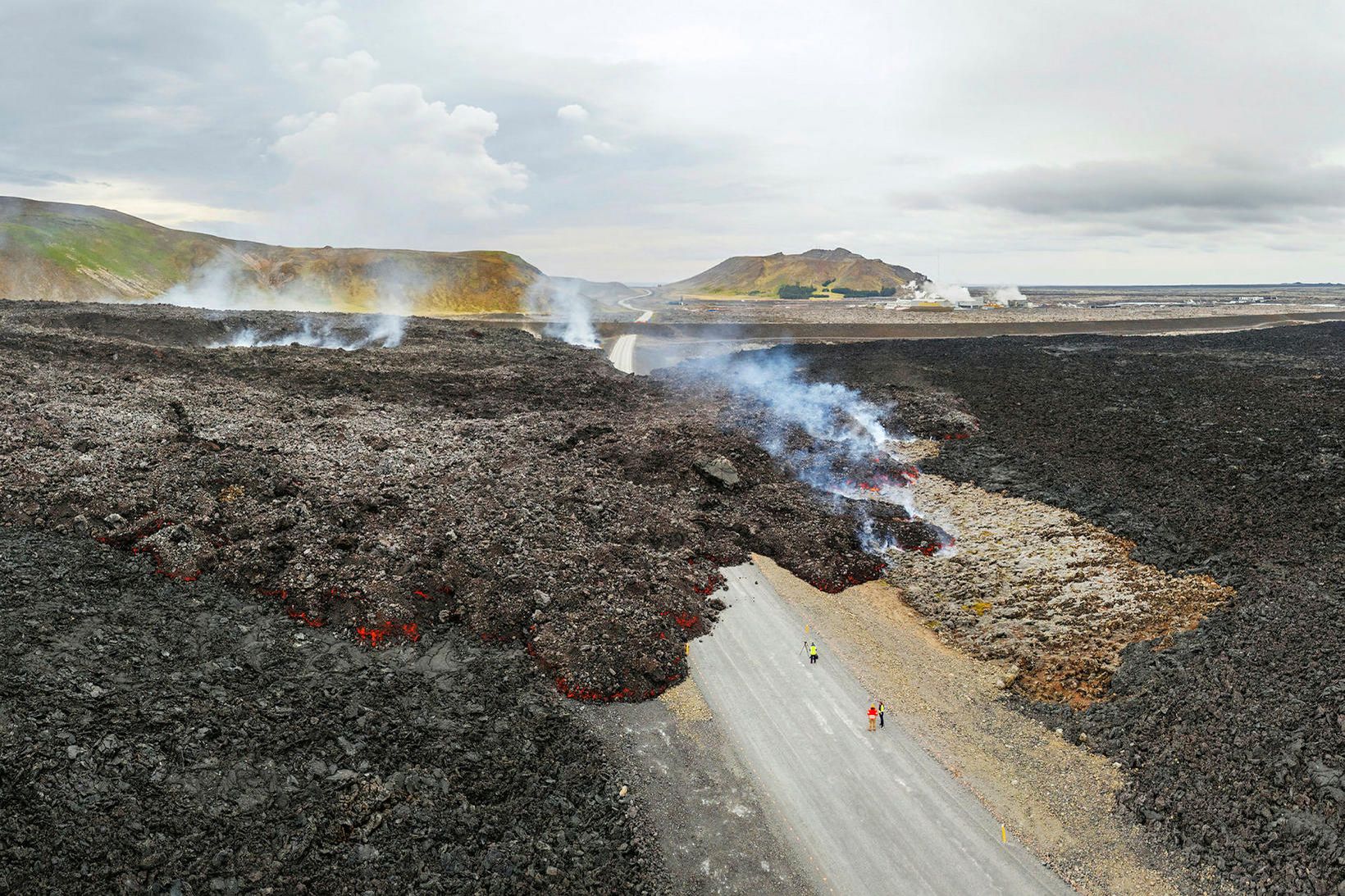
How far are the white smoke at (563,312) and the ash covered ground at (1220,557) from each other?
4177cm

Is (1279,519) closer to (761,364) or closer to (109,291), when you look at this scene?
(761,364)

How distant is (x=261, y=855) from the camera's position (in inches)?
393

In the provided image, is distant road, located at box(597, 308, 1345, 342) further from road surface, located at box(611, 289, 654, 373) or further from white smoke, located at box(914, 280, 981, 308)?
white smoke, located at box(914, 280, 981, 308)

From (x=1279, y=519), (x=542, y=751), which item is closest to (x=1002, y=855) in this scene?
(x=542, y=751)

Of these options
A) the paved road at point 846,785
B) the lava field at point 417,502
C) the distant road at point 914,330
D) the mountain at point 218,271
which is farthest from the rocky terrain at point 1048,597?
the mountain at point 218,271

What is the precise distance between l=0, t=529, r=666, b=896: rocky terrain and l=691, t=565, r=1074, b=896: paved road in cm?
305

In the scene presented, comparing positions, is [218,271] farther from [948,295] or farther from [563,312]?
[948,295]

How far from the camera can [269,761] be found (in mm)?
11781

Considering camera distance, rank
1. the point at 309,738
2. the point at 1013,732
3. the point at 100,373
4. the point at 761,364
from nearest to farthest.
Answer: the point at 309,738
the point at 1013,732
the point at 100,373
the point at 761,364

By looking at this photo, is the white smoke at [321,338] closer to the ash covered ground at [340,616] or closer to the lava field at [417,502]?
the lava field at [417,502]

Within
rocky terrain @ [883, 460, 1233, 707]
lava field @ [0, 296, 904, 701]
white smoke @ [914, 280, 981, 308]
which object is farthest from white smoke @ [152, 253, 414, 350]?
white smoke @ [914, 280, 981, 308]

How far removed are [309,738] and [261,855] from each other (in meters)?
2.76

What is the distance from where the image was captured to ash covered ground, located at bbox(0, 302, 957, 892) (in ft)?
34.4

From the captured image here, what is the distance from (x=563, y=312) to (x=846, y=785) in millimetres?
116931
